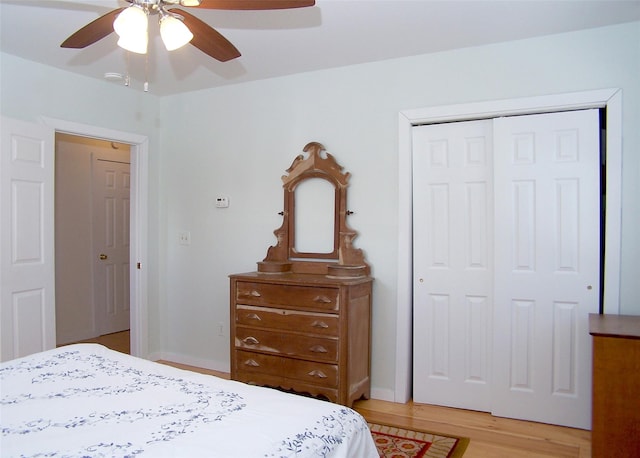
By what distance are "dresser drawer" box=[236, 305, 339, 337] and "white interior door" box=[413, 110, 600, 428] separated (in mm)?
727

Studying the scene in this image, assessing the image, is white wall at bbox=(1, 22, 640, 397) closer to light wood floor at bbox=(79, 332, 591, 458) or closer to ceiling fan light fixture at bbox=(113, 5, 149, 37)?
light wood floor at bbox=(79, 332, 591, 458)

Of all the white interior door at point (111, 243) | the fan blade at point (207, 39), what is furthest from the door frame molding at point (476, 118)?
the white interior door at point (111, 243)

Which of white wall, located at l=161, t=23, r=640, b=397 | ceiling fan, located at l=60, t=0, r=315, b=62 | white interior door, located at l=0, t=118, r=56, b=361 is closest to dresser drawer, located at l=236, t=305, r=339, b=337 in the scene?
white wall, located at l=161, t=23, r=640, b=397

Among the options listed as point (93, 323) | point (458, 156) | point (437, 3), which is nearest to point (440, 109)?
point (458, 156)

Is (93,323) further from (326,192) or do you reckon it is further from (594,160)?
(594,160)

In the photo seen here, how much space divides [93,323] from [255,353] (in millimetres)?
2829

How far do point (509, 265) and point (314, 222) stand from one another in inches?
57.3

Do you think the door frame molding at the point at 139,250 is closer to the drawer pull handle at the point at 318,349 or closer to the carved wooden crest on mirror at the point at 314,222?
the carved wooden crest on mirror at the point at 314,222

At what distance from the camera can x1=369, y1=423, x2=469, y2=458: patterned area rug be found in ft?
8.59

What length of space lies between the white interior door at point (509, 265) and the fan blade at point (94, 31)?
214cm

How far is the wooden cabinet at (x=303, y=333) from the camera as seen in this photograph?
3123 mm

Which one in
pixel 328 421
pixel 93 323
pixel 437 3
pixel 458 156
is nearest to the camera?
pixel 328 421

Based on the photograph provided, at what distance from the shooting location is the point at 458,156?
3.33 meters

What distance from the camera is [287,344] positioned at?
3.30 m
